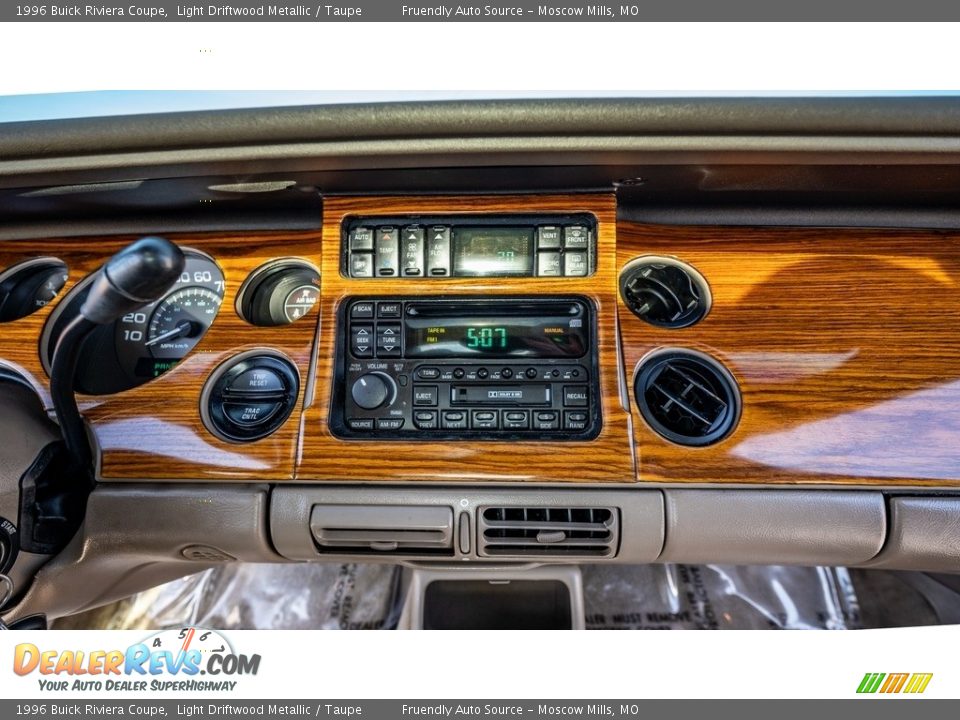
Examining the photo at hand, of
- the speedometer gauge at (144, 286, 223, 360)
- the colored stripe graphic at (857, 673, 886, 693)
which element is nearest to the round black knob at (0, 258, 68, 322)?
the speedometer gauge at (144, 286, 223, 360)

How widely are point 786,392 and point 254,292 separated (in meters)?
1.10

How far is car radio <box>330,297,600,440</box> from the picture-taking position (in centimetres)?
118

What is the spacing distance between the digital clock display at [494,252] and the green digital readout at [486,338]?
0.35 ft

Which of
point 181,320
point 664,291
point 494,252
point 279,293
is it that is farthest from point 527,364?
point 181,320

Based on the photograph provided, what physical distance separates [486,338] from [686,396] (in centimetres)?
41

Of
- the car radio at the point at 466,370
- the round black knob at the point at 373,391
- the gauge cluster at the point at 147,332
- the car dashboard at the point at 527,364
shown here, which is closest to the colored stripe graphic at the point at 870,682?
the car dashboard at the point at 527,364

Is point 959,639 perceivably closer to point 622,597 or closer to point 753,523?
point 753,523

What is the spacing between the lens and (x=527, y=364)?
1196 mm

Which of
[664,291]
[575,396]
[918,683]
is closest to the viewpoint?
[918,683]

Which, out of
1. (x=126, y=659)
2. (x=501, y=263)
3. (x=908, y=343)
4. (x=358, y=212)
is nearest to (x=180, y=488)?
(x=126, y=659)

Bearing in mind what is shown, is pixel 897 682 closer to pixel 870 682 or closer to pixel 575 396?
pixel 870 682

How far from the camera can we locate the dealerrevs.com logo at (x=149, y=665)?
3.56 ft

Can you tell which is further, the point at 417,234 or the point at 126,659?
the point at 417,234

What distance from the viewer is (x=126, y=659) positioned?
1.10m
